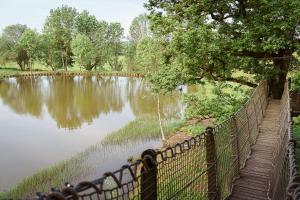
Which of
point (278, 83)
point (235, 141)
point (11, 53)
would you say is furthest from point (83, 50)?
point (235, 141)

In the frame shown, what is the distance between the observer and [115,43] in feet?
235

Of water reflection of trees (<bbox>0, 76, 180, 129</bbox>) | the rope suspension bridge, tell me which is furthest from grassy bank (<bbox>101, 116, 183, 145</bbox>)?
the rope suspension bridge

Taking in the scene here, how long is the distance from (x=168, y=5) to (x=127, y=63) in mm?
52496

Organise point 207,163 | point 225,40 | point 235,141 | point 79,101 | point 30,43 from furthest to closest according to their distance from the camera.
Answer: point 30,43 < point 79,101 < point 225,40 < point 235,141 < point 207,163

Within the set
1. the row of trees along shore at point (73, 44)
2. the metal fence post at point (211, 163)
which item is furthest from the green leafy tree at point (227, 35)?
the row of trees along shore at point (73, 44)

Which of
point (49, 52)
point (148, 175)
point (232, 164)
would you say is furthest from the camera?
point (49, 52)

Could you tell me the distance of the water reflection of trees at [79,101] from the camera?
30719 mm

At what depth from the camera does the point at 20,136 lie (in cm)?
2372

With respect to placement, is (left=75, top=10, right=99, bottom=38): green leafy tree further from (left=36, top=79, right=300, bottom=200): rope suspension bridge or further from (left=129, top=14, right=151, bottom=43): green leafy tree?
Result: (left=36, top=79, right=300, bottom=200): rope suspension bridge

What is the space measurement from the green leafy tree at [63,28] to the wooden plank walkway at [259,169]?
6146cm

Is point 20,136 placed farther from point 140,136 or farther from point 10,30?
point 10,30

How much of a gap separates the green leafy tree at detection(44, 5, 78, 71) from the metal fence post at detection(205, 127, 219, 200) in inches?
2572

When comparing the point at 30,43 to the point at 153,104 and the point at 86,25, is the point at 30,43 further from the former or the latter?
the point at 153,104

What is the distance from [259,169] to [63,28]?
68.7 m
